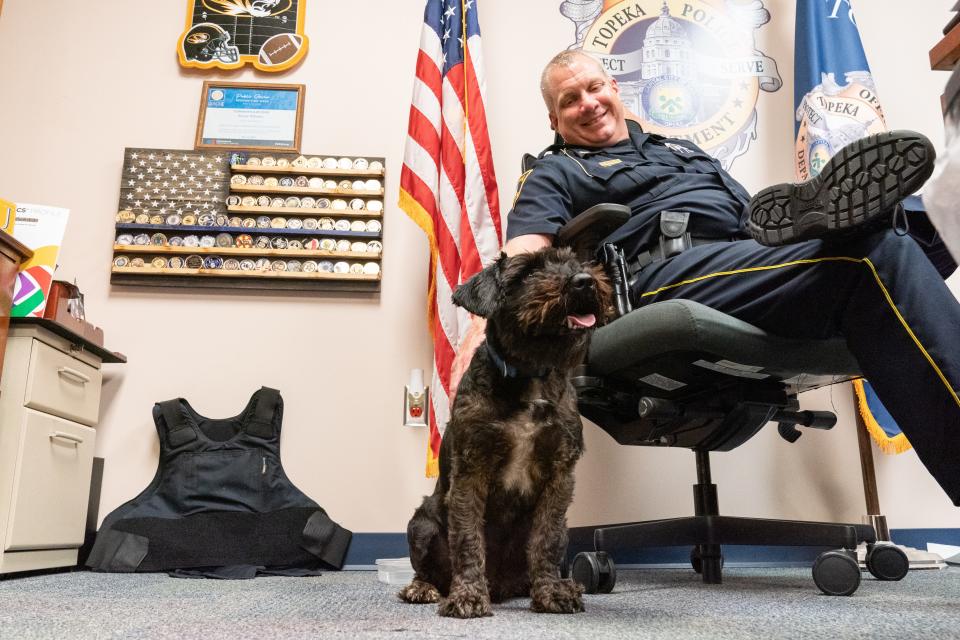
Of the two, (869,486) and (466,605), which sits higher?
(869,486)

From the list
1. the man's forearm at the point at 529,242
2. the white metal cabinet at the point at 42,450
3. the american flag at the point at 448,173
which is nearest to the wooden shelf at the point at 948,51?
the man's forearm at the point at 529,242

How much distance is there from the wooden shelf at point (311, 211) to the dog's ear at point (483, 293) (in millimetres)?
1394

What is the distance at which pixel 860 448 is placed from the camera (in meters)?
2.51

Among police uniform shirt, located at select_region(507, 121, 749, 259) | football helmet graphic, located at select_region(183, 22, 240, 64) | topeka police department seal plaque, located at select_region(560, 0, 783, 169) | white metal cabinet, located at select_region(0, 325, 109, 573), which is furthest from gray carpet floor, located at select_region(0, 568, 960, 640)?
football helmet graphic, located at select_region(183, 22, 240, 64)

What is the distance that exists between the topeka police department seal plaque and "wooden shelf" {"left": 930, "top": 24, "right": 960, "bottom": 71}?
1999mm

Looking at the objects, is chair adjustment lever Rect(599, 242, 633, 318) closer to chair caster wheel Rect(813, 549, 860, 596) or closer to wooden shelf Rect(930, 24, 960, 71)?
chair caster wheel Rect(813, 549, 860, 596)

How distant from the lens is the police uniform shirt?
1820mm

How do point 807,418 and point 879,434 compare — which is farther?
point 879,434

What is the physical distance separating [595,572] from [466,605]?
508mm

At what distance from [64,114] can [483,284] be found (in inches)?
92.2

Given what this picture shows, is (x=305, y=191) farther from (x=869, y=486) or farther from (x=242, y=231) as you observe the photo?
(x=869, y=486)

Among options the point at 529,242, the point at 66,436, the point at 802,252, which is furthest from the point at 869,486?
the point at 66,436

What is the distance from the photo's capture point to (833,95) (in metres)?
2.74

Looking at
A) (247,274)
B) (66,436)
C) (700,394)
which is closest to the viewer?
(700,394)
